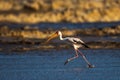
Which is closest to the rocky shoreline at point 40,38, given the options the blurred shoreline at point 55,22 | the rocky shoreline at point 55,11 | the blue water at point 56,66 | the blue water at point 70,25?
the blurred shoreline at point 55,22

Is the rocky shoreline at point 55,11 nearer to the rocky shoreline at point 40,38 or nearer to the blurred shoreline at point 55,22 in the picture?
the blurred shoreline at point 55,22

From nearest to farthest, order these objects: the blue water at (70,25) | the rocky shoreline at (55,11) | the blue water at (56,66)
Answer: the blue water at (56,66) → the blue water at (70,25) → the rocky shoreline at (55,11)

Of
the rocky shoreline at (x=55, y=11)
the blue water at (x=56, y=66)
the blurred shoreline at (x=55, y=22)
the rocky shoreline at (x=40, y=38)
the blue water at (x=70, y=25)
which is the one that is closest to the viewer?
the blue water at (x=56, y=66)

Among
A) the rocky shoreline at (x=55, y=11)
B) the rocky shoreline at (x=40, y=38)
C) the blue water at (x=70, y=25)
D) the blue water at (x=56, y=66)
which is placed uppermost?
the blue water at (x=56, y=66)

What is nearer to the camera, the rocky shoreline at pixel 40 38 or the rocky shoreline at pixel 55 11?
the rocky shoreline at pixel 40 38

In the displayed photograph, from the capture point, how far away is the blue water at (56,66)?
1961 cm

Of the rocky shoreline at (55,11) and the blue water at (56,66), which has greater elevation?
the blue water at (56,66)

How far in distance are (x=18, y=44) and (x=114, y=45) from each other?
12.8ft

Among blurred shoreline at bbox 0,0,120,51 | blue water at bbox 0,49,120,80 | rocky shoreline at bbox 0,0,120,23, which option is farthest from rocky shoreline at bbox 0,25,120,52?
rocky shoreline at bbox 0,0,120,23

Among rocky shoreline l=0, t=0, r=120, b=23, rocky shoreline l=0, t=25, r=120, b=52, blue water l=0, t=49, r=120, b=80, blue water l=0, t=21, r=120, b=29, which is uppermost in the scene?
blue water l=0, t=49, r=120, b=80

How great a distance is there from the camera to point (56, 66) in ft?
72.2

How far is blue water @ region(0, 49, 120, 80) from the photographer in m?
19.6

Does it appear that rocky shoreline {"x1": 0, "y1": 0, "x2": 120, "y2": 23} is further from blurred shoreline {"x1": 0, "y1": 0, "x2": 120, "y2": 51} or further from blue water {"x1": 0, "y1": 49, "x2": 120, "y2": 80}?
blue water {"x1": 0, "y1": 49, "x2": 120, "y2": 80}

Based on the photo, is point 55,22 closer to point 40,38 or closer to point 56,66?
point 40,38
